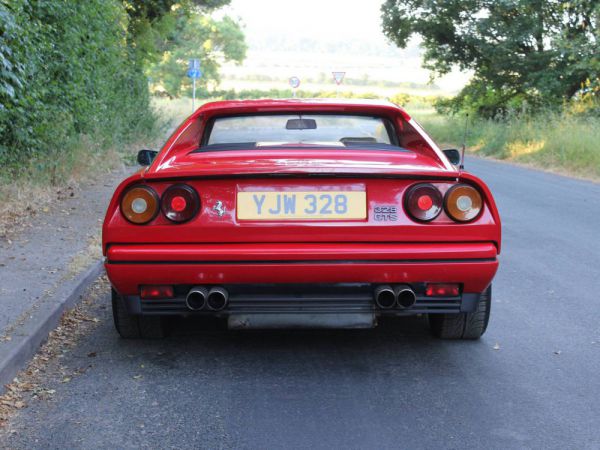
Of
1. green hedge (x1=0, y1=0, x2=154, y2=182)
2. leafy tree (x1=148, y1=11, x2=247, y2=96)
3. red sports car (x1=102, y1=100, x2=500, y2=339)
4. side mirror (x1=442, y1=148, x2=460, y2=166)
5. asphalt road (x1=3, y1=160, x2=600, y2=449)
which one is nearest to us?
asphalt road (x1=3, y1=160, x2=600, y2=449)

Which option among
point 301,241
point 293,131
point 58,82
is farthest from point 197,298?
point 58,82

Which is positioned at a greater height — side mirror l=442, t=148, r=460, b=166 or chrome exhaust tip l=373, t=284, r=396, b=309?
side mirror l=442, t=148, r=460, b=166

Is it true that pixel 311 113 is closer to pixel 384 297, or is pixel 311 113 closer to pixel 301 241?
pixel 301 241

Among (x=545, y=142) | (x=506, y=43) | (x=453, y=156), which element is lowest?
(x=545, y=142)

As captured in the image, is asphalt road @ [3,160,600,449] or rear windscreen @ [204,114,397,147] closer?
asphalt road @ [3,160,600,449]

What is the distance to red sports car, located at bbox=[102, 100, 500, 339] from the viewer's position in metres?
3.95

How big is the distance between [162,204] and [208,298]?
0.51m

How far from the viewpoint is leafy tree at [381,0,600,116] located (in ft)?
79.1

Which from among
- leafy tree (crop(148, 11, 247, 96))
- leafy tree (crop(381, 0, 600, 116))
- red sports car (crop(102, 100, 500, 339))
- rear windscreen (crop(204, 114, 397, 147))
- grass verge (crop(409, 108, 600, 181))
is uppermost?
rear windscreen (crop(204, 114, 397, 147))

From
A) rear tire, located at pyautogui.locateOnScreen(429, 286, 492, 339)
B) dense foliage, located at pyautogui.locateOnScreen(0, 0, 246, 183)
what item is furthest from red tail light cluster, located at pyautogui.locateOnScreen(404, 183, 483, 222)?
dense foliage, located at pyautogui.locateOnScreen(0, 0, 246, 183)

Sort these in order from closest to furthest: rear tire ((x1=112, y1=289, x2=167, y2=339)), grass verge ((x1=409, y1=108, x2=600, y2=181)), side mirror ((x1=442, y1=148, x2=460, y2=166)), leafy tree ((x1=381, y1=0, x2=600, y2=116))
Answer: rear tire ((x1=112, y1=289, x2=167, y2=339)), side mirror ((x1=442, y1=148, x2=460, y2=166)), grass verge ((x1=409, y1=108, x2=600, y2=181)), leafy tree ((x1=381, y1=0, x2=600, y2=116))

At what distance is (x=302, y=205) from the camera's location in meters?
4.00

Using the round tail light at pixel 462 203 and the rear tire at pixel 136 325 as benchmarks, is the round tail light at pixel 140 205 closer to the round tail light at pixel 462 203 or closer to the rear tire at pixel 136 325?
the rear tire at pixel 136 325

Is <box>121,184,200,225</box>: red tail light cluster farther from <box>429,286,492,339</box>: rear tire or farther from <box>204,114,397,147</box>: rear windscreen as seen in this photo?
<box>429,286,492,339</box>: rear tire
